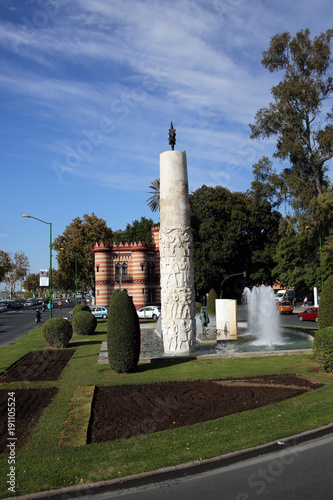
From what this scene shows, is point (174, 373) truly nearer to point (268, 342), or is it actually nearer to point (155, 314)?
point (268, 342)

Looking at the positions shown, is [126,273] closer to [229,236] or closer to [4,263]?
[229,236]

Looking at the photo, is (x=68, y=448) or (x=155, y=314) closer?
(x=68, y=448)

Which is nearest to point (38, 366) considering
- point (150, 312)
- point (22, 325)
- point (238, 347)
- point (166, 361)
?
point (166, 361)

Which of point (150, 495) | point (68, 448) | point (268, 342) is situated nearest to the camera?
point (150, 495)

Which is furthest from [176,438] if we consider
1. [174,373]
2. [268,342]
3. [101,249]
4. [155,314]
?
[101,249]

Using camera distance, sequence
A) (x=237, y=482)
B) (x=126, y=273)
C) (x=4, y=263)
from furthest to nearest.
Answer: (x=4, y=263), (x=126, y=273), (x=237, y=482)

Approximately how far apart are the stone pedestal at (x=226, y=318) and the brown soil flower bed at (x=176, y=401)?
11.7 meters

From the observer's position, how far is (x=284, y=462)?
702 cm

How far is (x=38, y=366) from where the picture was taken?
1661 centimetres

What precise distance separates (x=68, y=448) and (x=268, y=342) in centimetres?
1521

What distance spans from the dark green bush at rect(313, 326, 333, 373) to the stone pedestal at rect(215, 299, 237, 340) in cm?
1054

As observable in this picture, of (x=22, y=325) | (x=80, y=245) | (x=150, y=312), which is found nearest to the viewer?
(x=22, y=325)

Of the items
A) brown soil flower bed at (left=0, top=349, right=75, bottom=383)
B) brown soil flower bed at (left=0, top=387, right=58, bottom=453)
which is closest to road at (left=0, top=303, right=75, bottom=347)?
brown soil flower bed at (left=0, top=349, right=75, bottom=383)

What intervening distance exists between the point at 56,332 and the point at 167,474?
614 inches
